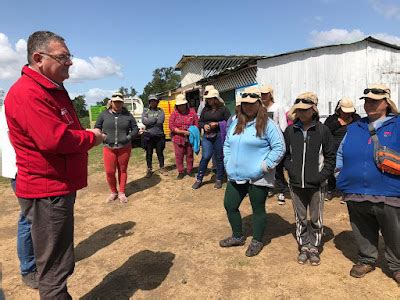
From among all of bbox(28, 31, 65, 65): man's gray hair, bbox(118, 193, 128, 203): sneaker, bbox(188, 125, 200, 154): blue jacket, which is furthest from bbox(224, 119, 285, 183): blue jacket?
bbox(188, 125, 200, 154): blue jacket

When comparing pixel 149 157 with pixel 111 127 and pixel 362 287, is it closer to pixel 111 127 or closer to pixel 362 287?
pixel 111 127

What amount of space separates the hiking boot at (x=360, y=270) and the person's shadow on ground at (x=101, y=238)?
112 inches

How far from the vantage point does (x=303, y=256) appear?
3.78 meters

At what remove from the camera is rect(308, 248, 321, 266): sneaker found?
369cm

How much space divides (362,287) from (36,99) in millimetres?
3134

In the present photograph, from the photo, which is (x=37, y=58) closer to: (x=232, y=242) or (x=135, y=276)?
(x=135, y=276)

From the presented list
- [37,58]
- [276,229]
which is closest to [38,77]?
[37,58]

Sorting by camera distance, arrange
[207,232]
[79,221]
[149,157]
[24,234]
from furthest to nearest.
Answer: [149,157]
[79,221]
[207,232]
[24,234]

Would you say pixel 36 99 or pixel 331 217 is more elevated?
pixel 36 99

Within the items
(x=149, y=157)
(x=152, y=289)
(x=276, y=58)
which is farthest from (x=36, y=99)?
(x=276, y=58)

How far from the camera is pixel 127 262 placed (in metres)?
4.00

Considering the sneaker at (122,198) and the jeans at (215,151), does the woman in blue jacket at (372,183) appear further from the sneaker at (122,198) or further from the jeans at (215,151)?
the sneaker at (122,198)

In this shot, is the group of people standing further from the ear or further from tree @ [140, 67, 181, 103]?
tree @ [140, 67, 181, 103]

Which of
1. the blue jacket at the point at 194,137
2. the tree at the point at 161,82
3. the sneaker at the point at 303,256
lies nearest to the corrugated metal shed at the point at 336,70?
the blue jacket at the point at 194,137
